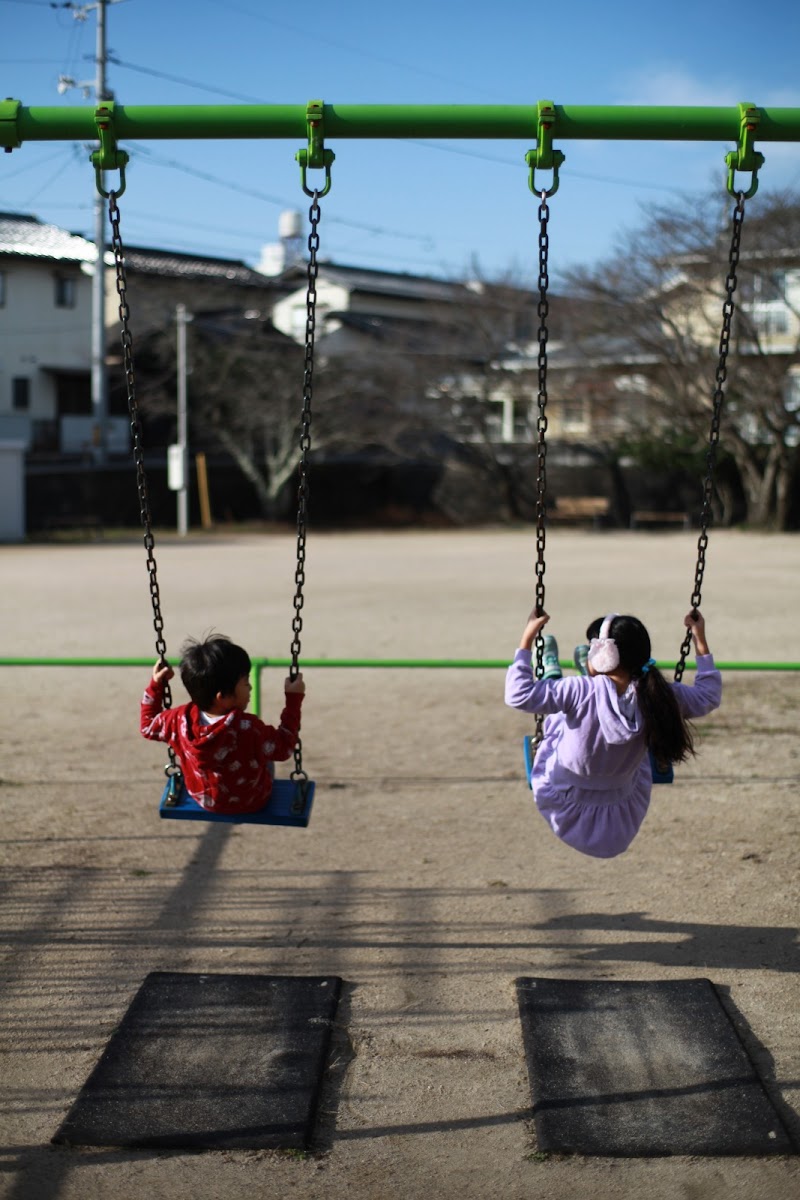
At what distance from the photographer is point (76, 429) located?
32.0 meters

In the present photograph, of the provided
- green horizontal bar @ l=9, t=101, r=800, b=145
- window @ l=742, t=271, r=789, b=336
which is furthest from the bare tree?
green horizontal bar @ l=9, t=101, r=800, b=145

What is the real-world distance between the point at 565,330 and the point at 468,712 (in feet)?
72.3

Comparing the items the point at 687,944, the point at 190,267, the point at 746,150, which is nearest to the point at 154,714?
the point at 687,944

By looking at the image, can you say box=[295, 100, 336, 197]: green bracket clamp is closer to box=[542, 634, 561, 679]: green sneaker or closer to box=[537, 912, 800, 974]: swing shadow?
box=[542, 634, 561, 679]: green sneaker

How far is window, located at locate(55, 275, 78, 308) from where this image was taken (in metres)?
32.8

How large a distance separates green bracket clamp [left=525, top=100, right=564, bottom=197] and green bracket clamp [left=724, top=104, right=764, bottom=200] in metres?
0.55

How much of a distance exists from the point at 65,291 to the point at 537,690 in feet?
106

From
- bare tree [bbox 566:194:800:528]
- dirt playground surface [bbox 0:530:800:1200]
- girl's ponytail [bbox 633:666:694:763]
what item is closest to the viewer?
dirt playground surface [bbox 0:530:800:1200]

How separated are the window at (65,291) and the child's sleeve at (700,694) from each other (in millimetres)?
32002

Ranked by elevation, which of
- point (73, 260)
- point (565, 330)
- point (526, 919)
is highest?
point (73, 260)

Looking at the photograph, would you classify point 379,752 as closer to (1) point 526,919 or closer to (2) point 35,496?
(1) point 526,919

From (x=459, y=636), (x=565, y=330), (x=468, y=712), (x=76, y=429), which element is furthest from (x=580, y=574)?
(x=76, y=429)

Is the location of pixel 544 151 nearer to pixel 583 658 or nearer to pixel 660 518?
pixel 583 658

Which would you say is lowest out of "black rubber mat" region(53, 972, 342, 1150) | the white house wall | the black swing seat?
"black rubber mat" region(53, 972, 342, 1150)
